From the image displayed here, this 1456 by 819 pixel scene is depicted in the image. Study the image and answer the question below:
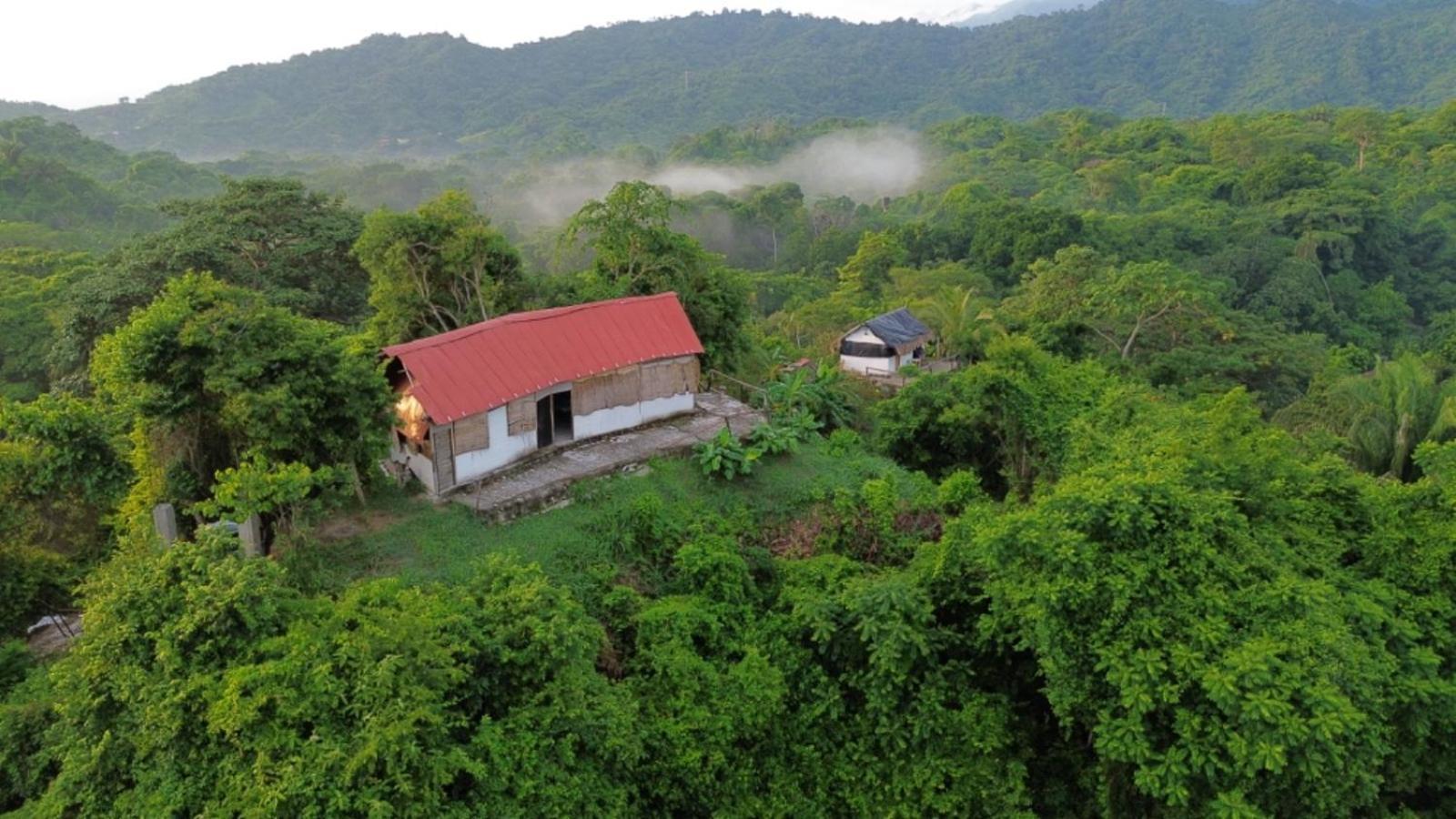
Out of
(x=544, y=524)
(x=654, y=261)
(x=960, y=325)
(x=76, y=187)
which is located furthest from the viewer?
(x=76, y=187)

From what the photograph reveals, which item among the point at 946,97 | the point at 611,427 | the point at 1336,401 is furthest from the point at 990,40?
the point at 611,427

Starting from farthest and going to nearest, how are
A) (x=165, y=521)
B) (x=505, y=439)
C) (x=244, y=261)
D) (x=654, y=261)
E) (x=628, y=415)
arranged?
(x=244, y=261), (x=654, y=261), (x=628, y=415), (x=505, y=439), (x=165, y=521)

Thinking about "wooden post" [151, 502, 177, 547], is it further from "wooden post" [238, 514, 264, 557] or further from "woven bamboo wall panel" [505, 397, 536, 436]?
"woven bamboo wall panel" [505, 397, 536, 436]

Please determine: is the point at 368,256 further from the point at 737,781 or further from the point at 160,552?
the point at 737,781

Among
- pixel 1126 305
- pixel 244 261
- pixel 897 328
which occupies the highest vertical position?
pixel 244 261

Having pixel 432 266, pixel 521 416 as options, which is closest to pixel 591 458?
pixel 521 416

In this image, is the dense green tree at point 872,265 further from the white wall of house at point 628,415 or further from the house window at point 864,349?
the white wall of house at point 628,415

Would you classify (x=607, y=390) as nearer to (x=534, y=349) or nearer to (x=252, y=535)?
(x=534, y=349)
